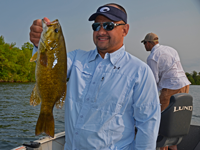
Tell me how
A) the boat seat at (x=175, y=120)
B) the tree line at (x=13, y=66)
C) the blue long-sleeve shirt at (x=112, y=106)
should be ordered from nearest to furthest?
the blue long-sleeve shirt at (x=112, y=106)
the boat seat at (x=175, y=120)
the tree line at (x=13, y=66)

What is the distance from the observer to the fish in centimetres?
182

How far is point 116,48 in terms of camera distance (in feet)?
7.82

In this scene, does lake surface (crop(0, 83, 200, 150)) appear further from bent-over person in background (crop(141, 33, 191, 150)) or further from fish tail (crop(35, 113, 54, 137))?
fish tail (crop(35, 113, 54, 137))

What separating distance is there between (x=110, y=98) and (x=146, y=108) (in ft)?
1.27

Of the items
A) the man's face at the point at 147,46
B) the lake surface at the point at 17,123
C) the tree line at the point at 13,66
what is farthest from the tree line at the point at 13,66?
the man's face at the point at 147,46

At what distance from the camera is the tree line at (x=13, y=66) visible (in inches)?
2304

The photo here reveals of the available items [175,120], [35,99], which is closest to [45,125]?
[35,99]

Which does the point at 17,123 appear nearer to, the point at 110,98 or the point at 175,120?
the point at 175,120

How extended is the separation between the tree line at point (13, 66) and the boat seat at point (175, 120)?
6074cm

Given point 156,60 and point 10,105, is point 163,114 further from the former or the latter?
point 10,105

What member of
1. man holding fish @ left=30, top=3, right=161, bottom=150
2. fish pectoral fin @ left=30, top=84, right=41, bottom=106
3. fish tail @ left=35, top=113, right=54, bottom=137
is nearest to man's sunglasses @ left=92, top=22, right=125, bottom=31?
man holding fish @ left=30, top=3, right=161, bottom=150

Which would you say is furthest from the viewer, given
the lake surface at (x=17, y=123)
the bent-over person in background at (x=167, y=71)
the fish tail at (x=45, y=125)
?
the lake surface at (x=17, y=123)

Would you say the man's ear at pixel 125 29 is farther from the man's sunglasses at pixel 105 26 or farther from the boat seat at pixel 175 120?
the boat seat at pixel 175 120

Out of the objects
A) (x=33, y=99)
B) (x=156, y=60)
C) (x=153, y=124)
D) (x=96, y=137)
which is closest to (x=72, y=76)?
(x=33, y=99)
